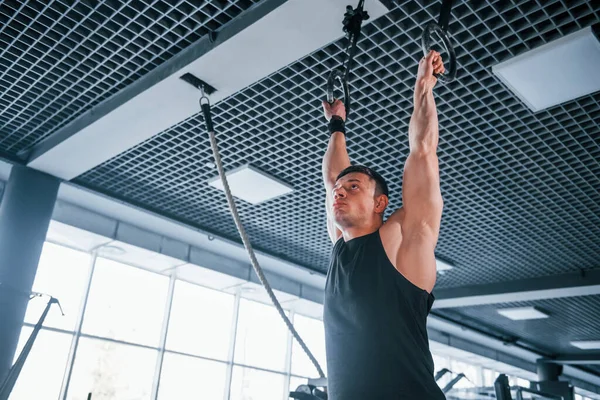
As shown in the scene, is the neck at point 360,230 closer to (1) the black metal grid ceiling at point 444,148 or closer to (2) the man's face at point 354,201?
(2) the man's face at point 354,201

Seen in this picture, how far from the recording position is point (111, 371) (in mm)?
5648

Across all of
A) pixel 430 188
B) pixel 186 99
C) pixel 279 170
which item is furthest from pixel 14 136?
pixel 430 188

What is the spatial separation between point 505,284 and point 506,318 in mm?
1428

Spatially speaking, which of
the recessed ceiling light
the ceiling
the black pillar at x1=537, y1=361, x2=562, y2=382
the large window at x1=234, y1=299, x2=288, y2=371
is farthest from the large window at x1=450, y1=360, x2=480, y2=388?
the recessed ceiling light

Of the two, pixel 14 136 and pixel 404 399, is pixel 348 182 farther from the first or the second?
pixel 14 136

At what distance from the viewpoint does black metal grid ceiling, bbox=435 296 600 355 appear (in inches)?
258

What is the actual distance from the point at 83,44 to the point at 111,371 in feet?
12.7

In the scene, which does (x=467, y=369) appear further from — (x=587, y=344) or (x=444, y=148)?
(x=444, y=148)

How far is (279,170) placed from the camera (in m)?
4.11

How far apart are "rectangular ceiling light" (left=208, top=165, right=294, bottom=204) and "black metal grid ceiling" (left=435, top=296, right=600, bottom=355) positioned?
360 cm

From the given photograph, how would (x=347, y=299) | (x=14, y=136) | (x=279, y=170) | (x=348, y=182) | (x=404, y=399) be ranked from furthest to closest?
(x=279, y=170), (x=14, y=136), (x=348, y=182), (x=347, y=299), (x=404, y=399)

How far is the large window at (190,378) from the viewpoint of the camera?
605 centimetres

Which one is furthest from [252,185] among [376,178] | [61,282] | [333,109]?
[376,178]

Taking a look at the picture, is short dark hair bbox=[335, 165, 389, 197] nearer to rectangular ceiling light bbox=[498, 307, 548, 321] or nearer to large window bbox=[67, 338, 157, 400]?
large window bbox=[67, 338, 157, 400]
